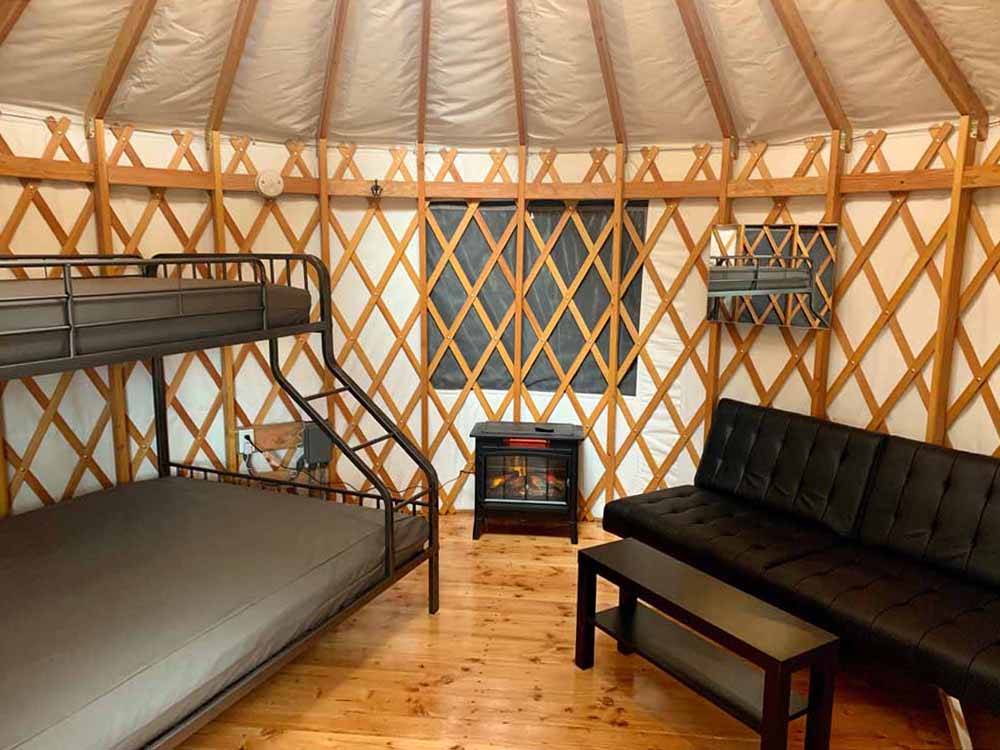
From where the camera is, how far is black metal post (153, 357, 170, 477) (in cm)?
374

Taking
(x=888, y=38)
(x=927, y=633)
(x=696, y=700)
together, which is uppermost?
(x=888, y=38)

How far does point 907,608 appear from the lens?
2471 mm

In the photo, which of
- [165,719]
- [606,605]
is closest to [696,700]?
[606,605]

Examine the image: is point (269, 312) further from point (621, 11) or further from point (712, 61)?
point (712, 61)

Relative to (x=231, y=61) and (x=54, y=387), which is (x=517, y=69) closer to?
(x=231, y=61)

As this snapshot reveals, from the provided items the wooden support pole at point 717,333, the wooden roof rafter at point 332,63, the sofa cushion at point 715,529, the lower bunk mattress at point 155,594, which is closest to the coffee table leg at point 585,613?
the sofa cushion at point 715,529

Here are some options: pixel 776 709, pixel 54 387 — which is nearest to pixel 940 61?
pixel 776 709

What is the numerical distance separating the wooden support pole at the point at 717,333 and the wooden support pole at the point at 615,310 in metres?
0.54

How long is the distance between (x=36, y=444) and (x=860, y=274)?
415 centimetres

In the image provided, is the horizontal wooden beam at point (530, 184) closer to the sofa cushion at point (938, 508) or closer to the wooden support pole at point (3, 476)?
the wooden support pole at point (3, 476)

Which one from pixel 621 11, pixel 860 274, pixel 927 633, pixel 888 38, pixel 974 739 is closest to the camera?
pixel 927 633

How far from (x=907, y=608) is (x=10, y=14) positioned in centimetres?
402

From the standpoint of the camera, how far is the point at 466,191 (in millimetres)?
4328

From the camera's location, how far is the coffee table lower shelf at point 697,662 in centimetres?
232
